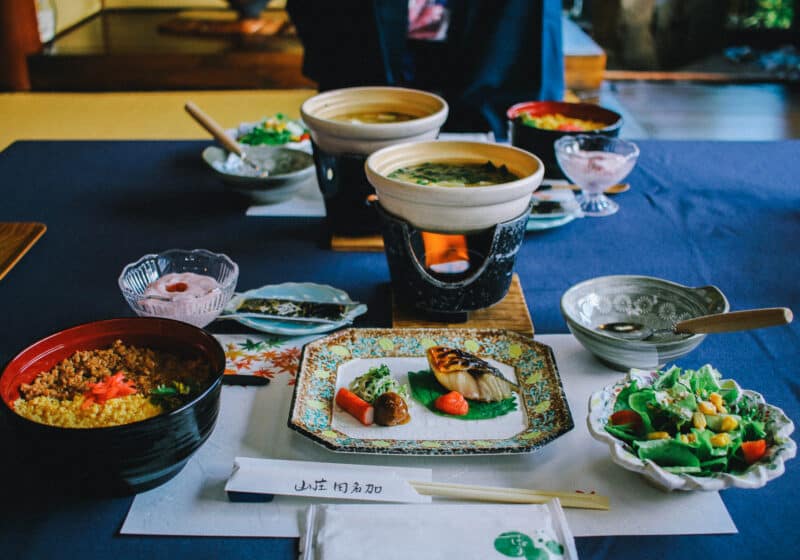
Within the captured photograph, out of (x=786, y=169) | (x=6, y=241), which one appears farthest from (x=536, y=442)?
(x=786, y=169)

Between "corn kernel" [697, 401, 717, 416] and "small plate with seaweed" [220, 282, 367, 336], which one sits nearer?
"corn kernel" [697, 401, 717, 416]

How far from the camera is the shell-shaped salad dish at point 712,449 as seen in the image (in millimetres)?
740

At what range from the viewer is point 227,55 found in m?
4.57

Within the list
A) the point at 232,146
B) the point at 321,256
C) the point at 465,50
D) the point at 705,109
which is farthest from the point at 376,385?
the point at 705,109

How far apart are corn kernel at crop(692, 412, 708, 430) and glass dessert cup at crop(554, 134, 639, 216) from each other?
2.58 ft

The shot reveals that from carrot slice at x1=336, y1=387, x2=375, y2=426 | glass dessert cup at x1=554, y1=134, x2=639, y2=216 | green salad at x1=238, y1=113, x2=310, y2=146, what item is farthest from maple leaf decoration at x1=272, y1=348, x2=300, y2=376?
green salad at x1=238, y1=113, x2=310, y2=146

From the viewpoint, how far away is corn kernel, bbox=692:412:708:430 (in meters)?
0.79

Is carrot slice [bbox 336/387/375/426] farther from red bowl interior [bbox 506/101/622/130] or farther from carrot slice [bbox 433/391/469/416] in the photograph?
red bowl interior [bbox 506/101/622/130]

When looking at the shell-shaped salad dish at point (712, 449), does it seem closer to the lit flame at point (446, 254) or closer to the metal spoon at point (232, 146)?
the lit flame at point (446, 254)

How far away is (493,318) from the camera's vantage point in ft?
3.77

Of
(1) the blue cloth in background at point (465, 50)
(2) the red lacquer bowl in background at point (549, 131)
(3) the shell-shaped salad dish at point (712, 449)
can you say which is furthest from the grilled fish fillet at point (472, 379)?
(1) the blue cloth in background at point (465, 50)

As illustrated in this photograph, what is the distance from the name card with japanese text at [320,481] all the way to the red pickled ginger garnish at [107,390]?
5.7 inches

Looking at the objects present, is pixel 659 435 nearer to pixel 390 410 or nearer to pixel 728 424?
pixel 728 424

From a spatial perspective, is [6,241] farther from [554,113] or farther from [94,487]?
[554,113]
